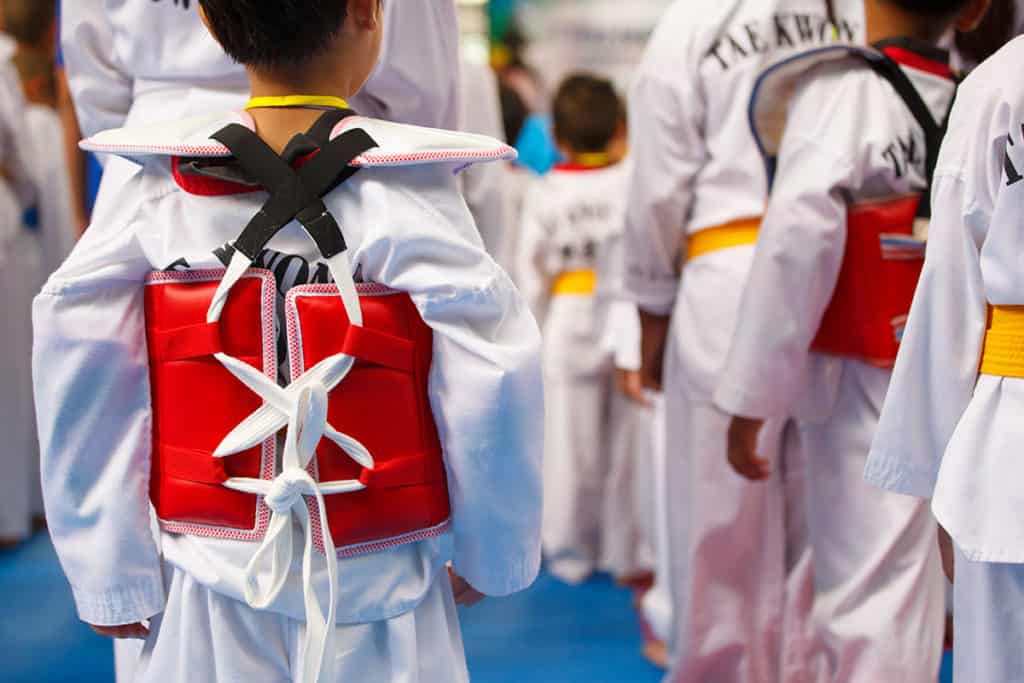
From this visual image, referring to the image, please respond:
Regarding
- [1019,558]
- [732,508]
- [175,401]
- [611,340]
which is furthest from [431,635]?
[611,340]

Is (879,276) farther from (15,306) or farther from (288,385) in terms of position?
(15,306)

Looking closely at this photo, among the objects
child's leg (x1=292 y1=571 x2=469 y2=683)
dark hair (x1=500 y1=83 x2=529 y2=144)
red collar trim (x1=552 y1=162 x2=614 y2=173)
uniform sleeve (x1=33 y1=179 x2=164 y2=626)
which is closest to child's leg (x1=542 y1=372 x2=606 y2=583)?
red collar trim (x1=552 y1=162 x2=614 y2=173)

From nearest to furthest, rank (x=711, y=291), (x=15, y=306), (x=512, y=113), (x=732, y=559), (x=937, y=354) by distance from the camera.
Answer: (x=937, y=354) < (x=711, y=291) < (x=732, y=559) < (x=15, y=306) < (x=512, y=113)

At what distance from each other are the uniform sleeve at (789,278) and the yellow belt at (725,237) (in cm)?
43

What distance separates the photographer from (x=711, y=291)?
2.62 metres

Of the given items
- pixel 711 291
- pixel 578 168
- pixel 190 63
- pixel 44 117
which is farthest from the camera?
pixel 44 117

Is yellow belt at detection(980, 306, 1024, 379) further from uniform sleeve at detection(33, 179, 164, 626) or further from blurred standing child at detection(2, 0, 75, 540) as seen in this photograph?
blurred standing child at detection(2, 0, 75, 540)

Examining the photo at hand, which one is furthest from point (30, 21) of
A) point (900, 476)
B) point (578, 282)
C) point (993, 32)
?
point (900, 476)

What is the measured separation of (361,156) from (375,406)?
30 cm

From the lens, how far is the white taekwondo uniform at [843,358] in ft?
6.72

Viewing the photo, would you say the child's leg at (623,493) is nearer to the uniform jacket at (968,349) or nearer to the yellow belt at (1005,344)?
the uniform jacket at (968,349)

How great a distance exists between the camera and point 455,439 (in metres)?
1.44

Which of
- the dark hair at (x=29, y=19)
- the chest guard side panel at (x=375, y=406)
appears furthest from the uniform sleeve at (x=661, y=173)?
the dark hair at (x=29, y=19)

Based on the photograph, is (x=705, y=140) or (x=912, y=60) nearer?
(x=912, y=60)
